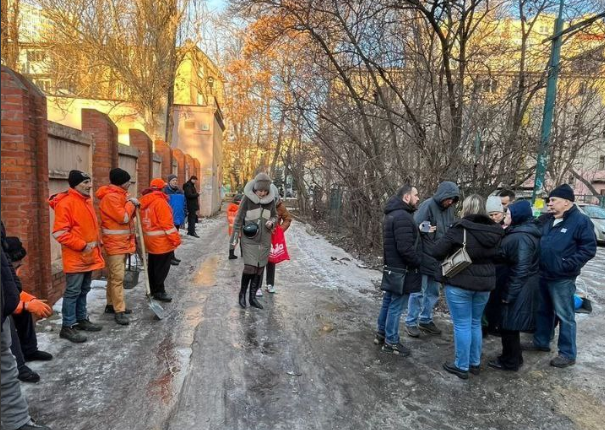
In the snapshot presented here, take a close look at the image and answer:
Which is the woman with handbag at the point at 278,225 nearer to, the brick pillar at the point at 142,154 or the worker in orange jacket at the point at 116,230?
the worker in orange jacket at the point at 116,230

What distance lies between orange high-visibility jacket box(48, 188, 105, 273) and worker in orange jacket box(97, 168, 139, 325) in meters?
0.35

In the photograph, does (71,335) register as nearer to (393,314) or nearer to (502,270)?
(393,314)

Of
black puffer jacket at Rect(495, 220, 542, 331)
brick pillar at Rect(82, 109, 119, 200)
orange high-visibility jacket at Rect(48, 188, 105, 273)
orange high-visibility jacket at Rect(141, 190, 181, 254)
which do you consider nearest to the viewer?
black puffer jacket at Rect(495, 220, 542, 331)

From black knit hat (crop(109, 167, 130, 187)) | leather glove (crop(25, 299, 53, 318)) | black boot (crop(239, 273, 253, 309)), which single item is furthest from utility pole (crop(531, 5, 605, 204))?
leather glove (crop(25, 299, 53, 318))

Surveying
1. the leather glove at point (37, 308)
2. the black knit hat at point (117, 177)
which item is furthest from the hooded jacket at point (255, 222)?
the leather glove at point (37, 308)

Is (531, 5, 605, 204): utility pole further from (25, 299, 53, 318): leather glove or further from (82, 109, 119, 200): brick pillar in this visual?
(25, 299, 53, 318): leather glove

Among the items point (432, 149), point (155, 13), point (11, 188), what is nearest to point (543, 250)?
point (432, 149)

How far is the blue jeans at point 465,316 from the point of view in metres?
4.16

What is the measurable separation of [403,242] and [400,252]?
11 cm

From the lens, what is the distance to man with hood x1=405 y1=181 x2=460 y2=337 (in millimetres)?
5324

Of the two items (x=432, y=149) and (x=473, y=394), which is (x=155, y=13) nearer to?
(x=432, y=149)

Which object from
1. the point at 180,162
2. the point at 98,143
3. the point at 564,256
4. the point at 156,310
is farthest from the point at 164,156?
the point at 564,256

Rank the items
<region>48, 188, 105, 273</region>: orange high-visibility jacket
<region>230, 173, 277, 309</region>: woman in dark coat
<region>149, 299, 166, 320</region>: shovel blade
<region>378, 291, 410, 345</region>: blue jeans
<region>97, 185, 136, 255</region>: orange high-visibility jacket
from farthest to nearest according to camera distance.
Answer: <region>230, 173, 277, 309</region>: woman in dark coat < <region>149, 299, 166, 320</region>: shovel blade < <region>97, 185, 136, 255</region>: orange high-visibility jacket < <region>378, 291, 410, 345</region>: blue jeans < <region>48, 188, 105, 273</region>: orange high-visibility jacket

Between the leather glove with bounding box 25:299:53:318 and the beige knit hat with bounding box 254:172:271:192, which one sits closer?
the leather glove with bounding box 25:299:53:318
